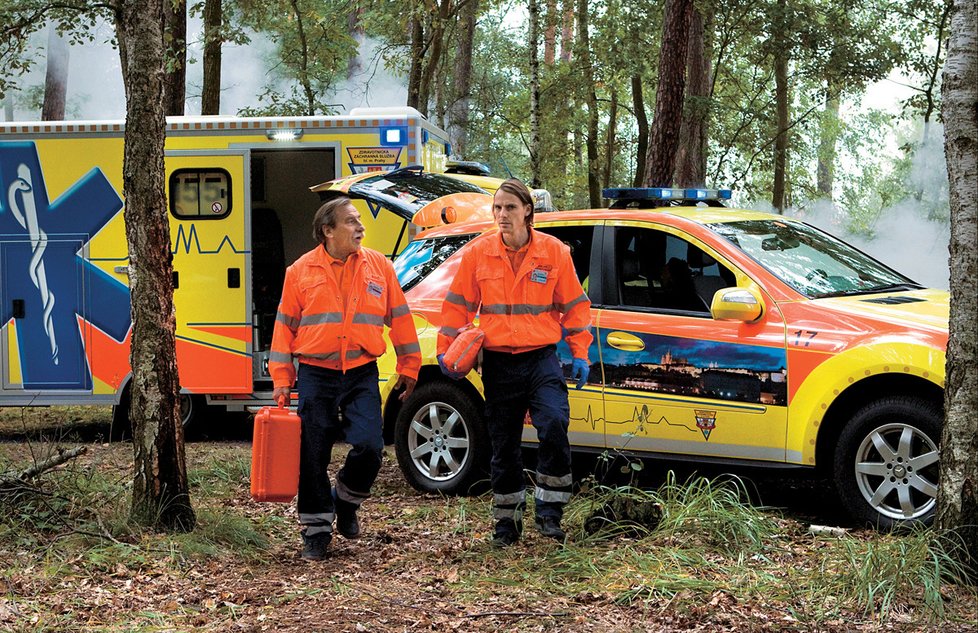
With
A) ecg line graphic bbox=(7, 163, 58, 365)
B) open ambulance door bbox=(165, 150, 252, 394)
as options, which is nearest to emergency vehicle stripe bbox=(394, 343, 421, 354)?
open ambulance door bbox=(165, 150, 252, 394)

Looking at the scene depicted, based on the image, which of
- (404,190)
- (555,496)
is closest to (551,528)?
(555,496)

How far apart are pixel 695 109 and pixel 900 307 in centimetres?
1394

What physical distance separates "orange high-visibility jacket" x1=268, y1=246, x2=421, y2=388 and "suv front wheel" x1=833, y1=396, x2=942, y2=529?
2.42 m

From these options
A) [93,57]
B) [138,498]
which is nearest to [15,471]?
[138,498]

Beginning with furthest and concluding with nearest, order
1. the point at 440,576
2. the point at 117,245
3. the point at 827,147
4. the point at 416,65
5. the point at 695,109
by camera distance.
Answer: the point at 827,147 < the point at 416,65 < the point at 695,109 < the point at 117,245 < the point at 440,576

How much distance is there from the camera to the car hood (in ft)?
20.1

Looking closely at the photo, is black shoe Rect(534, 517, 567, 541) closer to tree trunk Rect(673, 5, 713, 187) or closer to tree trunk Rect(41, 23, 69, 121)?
tree trunk Rect(673, 5, 713, 187)

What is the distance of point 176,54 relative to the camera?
16297 millimetres

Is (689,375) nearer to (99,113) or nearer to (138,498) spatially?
(138,498)

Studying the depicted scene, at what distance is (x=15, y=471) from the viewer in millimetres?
6457

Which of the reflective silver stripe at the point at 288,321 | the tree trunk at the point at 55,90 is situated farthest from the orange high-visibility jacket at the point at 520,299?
the tree trunk at the point at 55,90

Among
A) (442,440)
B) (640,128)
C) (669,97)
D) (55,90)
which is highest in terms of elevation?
(55,90)

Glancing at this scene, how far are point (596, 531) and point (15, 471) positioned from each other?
3104mm

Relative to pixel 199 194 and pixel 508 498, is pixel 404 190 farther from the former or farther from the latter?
pixel 508 498
